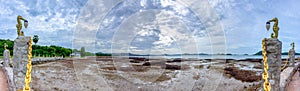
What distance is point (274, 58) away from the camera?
199 inches

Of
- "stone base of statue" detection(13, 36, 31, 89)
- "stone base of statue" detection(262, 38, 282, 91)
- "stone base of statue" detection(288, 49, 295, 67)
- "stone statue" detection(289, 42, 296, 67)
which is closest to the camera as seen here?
"stone base of statue" detection(262, 38, 282, 91)

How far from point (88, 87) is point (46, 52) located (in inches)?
1348

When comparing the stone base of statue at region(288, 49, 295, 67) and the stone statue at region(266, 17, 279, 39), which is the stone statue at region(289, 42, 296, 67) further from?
the stone statue at region(266, 17, 279, 39)

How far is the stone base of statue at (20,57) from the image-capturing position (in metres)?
5.50

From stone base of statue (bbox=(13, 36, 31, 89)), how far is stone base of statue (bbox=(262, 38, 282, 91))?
5764 millimetres

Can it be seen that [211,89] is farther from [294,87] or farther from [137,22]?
[137,22]

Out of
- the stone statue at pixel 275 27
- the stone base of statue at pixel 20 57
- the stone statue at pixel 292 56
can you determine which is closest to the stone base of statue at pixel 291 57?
the stone statue at pixel 292 56

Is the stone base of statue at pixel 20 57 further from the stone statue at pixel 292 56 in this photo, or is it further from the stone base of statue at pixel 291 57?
the stone statue at pixel 292 56

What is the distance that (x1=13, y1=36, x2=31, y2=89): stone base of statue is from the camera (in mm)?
5504

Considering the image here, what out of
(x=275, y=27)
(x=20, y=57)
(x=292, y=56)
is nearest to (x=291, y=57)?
(x=292, y=56)

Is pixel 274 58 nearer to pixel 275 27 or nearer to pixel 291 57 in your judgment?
pixel 275 27

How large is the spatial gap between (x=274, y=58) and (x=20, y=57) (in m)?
6.25

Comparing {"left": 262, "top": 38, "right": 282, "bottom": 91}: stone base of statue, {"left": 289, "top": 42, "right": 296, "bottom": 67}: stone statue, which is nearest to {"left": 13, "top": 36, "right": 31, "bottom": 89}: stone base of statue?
{"left": 262, "top": 38, "right": 282, "bottom": 91}: stone base of statue

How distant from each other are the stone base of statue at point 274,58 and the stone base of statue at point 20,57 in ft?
18.9
